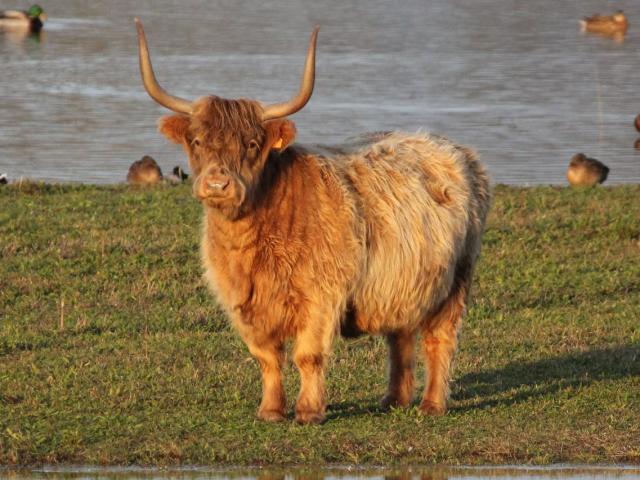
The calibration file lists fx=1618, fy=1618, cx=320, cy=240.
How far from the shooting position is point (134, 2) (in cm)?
4338

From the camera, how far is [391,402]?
8.56 m

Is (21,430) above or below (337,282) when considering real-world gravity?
below

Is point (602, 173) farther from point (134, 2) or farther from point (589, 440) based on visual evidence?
point (134, 2)

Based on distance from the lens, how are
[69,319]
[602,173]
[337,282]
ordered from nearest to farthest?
[337,282] < [69,319] < [602,173]

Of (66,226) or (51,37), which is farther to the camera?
(51,37)

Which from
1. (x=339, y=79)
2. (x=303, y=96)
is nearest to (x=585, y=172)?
(x=303, y=96)

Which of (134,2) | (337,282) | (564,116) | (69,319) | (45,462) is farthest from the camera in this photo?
(134,2)

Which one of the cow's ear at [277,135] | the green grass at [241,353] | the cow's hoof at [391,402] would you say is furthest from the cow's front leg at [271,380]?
the cow's ear at [277,135]

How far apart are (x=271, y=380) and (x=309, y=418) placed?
1.04 feet

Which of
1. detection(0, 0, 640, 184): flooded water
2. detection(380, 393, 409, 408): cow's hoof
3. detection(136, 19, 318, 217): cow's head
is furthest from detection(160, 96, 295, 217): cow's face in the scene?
detection(0, 0, 640, 184): flooded water

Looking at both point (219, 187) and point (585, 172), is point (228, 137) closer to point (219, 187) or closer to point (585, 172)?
point (219, 187)

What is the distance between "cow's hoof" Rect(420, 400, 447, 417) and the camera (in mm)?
8359

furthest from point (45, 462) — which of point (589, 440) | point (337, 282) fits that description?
point (589, 440)

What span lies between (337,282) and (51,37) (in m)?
26.2
